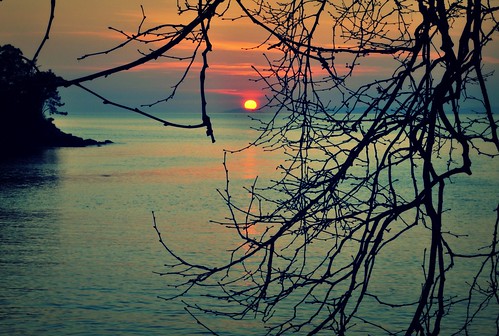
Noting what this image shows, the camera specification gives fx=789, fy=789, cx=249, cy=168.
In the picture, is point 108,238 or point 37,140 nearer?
point 108,238

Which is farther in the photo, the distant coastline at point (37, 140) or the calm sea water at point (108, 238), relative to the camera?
the distant coastline at point (37, 140)

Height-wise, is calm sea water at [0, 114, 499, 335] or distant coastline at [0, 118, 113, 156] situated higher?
distant coastline at [0, 118, 113, 156]

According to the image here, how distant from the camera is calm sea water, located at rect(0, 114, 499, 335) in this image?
69.7ft

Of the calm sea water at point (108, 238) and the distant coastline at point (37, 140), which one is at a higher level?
the distant coastline at point (37, 140)

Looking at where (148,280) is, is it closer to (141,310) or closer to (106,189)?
(141,310)

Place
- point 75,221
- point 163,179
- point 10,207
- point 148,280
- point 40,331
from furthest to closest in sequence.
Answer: point 163,179, point 10,207, point 75,221, point 148,280, point 40,331

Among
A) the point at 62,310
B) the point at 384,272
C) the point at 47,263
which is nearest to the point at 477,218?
the point at 384,272

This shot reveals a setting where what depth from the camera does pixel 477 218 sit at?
39719 mm

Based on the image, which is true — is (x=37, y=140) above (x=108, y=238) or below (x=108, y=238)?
above

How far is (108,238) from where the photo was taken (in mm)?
33531

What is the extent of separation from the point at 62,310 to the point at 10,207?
78.1 feet

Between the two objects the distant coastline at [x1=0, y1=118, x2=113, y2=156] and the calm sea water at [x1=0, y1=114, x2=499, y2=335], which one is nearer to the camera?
the calm sea water at [x1=0, y1=114, x2=499, y2=335]

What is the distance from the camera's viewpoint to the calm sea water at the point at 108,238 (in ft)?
69.7

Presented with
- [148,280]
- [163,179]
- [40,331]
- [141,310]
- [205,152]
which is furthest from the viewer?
[205,152]
